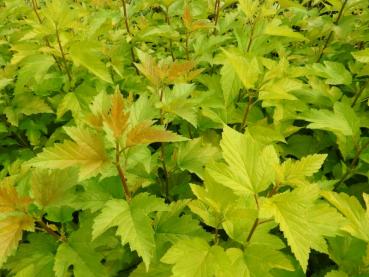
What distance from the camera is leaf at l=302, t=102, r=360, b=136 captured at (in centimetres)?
213

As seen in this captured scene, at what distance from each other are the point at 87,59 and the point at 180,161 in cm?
90

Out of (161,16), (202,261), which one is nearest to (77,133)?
(202,261)

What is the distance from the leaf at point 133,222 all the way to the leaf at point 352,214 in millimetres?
772

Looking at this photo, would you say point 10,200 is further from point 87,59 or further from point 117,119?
point 87,59

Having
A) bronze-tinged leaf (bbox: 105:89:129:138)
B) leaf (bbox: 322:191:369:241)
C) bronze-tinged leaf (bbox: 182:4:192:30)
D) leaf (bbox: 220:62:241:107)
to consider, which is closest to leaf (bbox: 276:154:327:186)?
leaf (bbox: 322:191:369:241)

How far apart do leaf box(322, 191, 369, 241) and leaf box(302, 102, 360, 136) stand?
0.63 metres

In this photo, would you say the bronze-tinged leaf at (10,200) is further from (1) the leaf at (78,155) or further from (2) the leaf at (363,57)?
(2) the leaf at (363,57)

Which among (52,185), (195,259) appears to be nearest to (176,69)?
(52,185)

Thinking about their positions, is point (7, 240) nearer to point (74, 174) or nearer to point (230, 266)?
point (74, 174)

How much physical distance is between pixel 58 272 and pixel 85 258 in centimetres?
13

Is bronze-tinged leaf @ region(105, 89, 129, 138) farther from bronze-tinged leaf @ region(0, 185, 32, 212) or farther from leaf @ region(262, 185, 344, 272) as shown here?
leaf @ region(262, 185, 344, 272)

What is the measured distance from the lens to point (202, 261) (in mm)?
1344

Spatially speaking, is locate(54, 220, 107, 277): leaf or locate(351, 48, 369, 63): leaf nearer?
locate(54, 220, 107, 277): leaf

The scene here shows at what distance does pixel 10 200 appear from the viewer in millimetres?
1317
